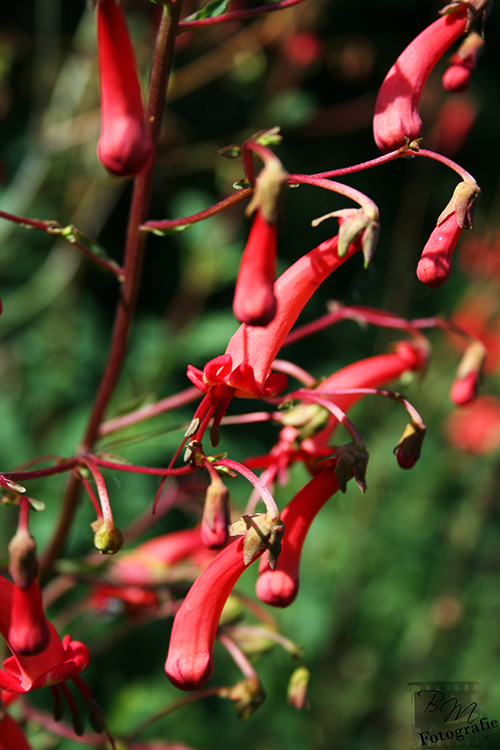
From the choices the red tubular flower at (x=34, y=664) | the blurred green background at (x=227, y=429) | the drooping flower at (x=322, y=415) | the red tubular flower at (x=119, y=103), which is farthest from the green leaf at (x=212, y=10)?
the blurred green background at (x=227, y=429)

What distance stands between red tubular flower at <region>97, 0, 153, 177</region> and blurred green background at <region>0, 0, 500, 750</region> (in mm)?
1480

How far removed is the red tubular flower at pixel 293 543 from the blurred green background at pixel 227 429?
1.32 metres

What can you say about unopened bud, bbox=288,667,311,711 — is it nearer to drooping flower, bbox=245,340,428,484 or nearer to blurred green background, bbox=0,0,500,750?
drooping flower, bbox=245,340,428,484

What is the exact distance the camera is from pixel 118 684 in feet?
7.91

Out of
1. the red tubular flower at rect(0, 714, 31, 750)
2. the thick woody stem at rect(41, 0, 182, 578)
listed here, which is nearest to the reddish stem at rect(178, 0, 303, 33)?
the thick woody stem at rect(41, 0, 182, 578)

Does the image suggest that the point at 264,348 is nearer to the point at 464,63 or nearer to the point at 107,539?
the point at 107,539

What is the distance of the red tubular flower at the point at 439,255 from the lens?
0.81 meters

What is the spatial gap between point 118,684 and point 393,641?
52.9 inches

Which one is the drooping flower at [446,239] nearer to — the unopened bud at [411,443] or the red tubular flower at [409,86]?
the red tubular flower at [409,86]

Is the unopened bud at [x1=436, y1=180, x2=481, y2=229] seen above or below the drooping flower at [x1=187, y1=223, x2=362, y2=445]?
above

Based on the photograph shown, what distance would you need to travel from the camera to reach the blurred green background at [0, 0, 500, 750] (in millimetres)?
2516

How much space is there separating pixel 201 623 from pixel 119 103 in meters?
0.63

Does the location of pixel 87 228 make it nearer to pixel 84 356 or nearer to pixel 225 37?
pixel 84 356

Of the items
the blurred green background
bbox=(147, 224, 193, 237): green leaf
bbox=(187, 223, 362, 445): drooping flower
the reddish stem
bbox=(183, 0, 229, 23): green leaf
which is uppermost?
bbox=(183, 0, 229, 23): green leaf
